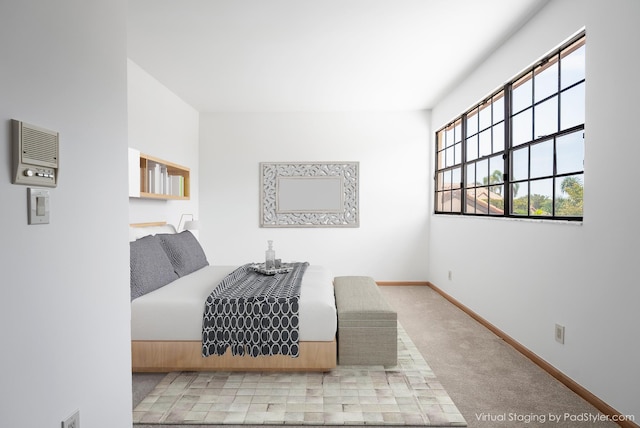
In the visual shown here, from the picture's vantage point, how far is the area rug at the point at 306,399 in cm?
211

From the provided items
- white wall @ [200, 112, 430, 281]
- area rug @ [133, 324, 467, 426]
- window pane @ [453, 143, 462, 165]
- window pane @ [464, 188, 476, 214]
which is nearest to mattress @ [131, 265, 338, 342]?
area rug @ [133, 324, 467, 426]


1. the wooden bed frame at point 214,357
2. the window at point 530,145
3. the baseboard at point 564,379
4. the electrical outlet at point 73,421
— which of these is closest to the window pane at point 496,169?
the window at point 530,145

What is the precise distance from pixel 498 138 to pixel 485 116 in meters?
0.43

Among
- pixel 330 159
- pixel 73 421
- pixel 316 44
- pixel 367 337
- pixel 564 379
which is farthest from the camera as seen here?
pixel 330 159

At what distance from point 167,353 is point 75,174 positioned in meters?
1.63

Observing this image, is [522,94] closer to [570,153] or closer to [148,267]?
[570,153]

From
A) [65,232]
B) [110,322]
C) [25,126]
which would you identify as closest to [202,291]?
[110,322]

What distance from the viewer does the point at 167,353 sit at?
8.60 feet

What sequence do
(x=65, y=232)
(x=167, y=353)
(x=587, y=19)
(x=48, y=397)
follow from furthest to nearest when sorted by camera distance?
(x=167, y=353), (x=587, y=19), (x=65, y=232), (x=48, y=397)

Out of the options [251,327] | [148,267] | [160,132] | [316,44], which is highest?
[316,44]

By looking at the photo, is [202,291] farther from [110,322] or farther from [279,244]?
[279,244]

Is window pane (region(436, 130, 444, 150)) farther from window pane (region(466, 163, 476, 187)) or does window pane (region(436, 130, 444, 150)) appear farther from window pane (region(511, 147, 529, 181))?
window pane (region(511, 147, 529, 181))

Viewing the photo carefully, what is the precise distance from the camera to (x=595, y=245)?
2256mm

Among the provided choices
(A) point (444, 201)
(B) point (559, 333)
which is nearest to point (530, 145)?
(B) point (559, 333)
